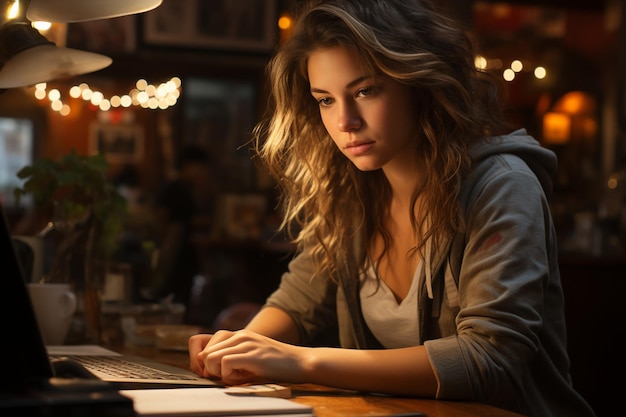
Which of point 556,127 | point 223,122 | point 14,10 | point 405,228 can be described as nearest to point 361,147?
point 405,228

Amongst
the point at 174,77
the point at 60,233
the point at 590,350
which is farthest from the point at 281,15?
the point at 60,233

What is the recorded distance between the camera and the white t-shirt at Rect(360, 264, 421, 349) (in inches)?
66.8

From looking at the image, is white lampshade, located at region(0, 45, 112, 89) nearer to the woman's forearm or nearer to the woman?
the woman

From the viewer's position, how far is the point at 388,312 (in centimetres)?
175

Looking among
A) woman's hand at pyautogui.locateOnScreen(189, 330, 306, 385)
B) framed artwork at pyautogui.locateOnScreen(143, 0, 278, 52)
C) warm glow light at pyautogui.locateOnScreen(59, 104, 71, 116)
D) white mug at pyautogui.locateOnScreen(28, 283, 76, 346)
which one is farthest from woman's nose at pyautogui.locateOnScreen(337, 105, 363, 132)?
warm glow light at pyautogui.locateOnScreen(59, 104, 71, 116)

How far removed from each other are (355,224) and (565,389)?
514 millimetres

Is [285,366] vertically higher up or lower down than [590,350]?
higher up

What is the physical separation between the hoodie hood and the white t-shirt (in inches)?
9.4

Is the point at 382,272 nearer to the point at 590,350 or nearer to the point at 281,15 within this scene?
the point at 590,350

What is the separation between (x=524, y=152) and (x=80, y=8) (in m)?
0.84

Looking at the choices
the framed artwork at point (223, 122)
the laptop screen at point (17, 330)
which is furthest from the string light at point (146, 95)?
the laptop screen at point (17, 330)

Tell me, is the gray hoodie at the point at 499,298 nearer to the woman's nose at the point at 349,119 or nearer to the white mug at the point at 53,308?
the woman's nose at the point at 349,119

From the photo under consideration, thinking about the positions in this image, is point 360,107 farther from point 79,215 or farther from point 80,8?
point 79,215

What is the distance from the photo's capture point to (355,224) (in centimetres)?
188
